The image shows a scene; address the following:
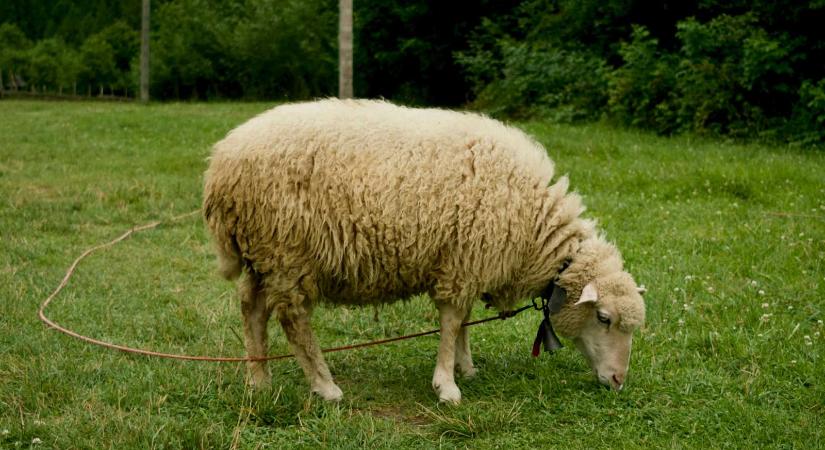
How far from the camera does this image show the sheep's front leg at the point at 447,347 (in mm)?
4859

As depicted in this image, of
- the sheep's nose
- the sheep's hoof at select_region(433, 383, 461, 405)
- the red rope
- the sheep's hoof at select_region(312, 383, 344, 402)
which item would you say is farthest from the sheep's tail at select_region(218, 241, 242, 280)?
the sheep's nose

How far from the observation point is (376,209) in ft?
15.3

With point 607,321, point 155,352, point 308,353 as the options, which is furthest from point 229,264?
point 607,321

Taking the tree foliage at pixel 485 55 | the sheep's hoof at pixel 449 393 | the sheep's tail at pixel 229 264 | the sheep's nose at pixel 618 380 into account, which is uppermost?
the tree foliage at pixel 485 55

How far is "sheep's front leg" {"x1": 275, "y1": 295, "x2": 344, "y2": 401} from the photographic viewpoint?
15.5 feet

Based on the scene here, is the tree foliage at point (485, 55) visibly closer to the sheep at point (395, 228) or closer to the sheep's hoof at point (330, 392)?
the sheep at point (395, 228)

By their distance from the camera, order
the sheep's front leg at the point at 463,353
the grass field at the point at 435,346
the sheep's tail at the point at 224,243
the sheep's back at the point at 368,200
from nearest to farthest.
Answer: the grass field at the point at 435,346 < the sheep's back at the point at 368,200 < the sheep's tail at the point at 224,243 < the sheep's front leg at the point at 463,353

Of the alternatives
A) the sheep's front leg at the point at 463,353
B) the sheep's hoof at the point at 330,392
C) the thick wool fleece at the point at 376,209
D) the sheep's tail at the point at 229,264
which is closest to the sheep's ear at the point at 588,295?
the thick wool fleece at the point at 376,209

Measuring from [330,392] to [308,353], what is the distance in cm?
25

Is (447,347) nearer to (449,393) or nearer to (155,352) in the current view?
(449,393)

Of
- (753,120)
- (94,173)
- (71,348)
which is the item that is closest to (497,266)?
(71,348)

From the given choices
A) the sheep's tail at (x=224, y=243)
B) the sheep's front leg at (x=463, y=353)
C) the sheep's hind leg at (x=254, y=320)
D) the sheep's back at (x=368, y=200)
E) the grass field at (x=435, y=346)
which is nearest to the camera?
the grass field at (x=435, y=346)

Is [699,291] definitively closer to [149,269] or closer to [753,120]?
[149,269]

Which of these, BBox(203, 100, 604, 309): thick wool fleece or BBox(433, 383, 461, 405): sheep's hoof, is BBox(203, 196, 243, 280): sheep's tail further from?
BBox(433, 383, 461, 405): sheep's hoof
